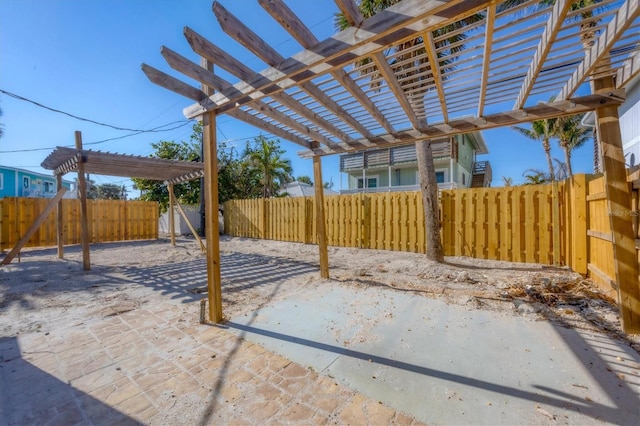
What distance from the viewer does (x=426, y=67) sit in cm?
265

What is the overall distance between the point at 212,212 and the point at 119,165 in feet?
18.7

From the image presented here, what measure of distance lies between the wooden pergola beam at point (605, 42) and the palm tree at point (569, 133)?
16.9 m

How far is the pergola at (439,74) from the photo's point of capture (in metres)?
1.76

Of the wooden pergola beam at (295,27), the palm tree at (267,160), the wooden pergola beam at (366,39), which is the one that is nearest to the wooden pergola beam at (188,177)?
the palm tree at (267,160)

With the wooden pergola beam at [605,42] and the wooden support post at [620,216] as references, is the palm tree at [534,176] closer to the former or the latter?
the wooden support post at [620,216]

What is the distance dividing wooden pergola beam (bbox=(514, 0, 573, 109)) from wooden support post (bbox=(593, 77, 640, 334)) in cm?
82

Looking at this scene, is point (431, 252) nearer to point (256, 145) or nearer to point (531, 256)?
point (531, 256)

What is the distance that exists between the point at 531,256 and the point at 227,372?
21.2 ft

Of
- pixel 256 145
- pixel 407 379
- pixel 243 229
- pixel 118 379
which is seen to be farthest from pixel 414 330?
pixel 256 145

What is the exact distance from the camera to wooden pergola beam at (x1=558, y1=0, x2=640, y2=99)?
172 centimetres

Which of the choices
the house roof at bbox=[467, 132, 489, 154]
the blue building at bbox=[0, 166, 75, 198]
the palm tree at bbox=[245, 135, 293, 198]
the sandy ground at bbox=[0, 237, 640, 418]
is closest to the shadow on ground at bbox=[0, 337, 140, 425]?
the sandy ground at bbox=[0, 237, 640, 418]

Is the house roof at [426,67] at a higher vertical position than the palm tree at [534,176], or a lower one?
lower

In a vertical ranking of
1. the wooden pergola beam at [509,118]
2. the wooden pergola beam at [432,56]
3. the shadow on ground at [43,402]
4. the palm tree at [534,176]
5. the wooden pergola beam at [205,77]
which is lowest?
the shadow on ground at [43,402]

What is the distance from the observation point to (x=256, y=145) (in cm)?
1636
